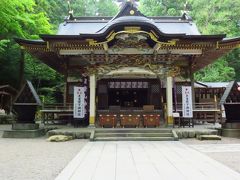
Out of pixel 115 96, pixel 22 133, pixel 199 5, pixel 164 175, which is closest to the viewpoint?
pixel 164 175

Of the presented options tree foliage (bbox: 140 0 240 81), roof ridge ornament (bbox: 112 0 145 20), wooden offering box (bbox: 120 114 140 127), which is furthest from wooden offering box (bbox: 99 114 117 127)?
tree foliage (bbox: 140 0 240 81)

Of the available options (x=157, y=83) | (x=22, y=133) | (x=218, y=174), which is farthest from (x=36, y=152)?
(x=157, y=83)

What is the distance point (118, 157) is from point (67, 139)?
5.07 meters

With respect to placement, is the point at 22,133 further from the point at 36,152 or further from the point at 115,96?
the point at 115,96

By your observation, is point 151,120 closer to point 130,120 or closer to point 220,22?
point 130,120

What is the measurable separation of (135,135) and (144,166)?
617 cm

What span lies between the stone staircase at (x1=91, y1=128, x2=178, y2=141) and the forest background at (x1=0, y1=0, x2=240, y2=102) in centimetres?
783

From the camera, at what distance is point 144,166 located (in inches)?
269

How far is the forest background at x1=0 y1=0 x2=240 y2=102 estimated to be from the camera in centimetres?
1988

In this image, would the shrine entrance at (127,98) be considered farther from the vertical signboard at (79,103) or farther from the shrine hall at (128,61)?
the vertical signboard at (79,103)

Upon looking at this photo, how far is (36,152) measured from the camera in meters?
9.42

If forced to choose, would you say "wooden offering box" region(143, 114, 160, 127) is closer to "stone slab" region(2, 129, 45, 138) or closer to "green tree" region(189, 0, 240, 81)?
"stone slab" region(2, 129, 45, 138)

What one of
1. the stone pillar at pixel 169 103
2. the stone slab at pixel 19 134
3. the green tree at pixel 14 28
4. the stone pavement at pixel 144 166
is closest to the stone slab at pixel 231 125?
the stone pillar at pixel 169 103

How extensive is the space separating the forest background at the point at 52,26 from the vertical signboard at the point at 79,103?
5742 millimetres
